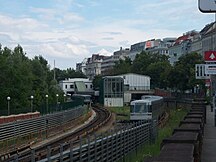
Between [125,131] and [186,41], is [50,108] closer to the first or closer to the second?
[125,131]

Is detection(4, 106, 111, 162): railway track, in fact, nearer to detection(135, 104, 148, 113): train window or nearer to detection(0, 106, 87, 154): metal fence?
detection(0, 106, 87, 154): metal fence

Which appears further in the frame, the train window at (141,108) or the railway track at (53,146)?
the train window at (141,108)

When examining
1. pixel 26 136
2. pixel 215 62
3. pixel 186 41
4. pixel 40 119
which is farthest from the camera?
pixel 186 41

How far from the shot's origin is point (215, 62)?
22.9 meters

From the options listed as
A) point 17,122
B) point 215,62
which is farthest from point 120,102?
point 215,62

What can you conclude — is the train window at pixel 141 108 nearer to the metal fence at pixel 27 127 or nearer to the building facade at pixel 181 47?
the metal fence at pixel 27 127

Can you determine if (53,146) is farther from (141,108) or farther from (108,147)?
(141,108)

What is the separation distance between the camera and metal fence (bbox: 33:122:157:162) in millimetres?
11547

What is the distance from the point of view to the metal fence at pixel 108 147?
11.5 m

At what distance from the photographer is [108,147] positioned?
52.2ft

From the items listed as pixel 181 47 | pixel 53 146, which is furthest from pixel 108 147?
pixel 181 47

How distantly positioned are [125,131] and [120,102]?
77724 mm

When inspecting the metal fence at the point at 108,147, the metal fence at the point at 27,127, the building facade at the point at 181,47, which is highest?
the building facade at the point at 181,47

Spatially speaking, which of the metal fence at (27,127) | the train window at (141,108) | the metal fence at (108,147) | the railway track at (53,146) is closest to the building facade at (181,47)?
the railway track at (53,146)
